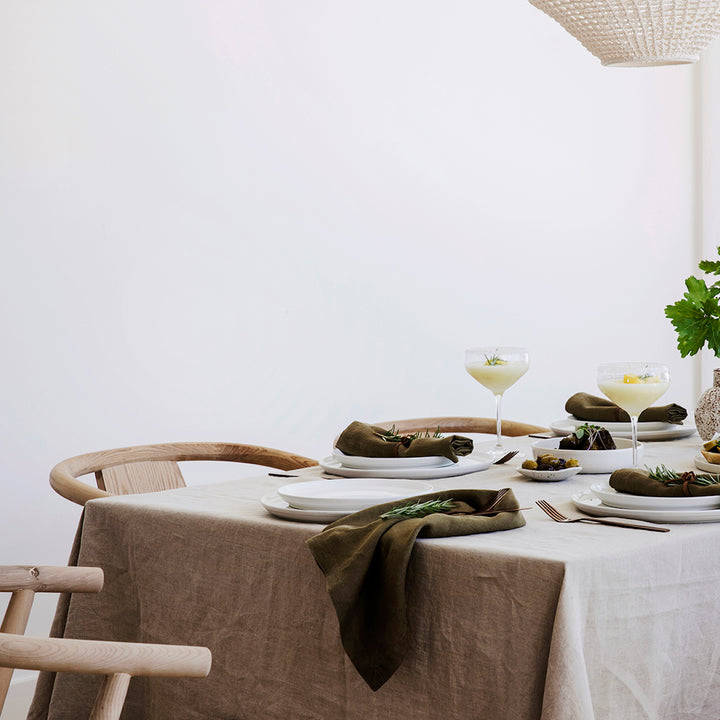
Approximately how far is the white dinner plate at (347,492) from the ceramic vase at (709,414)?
0.85 m

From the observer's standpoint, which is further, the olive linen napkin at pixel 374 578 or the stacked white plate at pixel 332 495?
the stacked white plate at pixel 332 495

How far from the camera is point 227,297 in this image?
328 cm

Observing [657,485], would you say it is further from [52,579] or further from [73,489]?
[73,489]

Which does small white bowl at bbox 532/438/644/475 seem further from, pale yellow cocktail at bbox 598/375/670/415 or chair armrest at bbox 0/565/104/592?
chair armrest at bbox 0/565/104/592

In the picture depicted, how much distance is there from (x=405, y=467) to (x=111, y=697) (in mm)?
881

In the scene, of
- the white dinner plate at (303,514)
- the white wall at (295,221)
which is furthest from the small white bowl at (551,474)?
the white wall at (295,221)

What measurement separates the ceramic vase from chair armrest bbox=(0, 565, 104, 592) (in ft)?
4.47

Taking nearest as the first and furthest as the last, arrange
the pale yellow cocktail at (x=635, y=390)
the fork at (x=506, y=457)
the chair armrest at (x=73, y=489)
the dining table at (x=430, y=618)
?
the dining table at (x=430, y=618) < the pale yellow cocktail at (x=635, y=390) < the chair armrest at (x=73, y=489) < the fork at (x=506, y=457)

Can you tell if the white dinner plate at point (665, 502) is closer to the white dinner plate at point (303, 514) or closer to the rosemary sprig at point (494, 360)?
the white dinner plate at point (303, 514)

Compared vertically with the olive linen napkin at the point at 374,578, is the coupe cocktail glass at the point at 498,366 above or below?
above

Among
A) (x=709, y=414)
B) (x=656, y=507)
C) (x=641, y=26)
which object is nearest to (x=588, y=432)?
(x=709, y=414)

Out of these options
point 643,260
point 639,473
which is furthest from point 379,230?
point 639,473

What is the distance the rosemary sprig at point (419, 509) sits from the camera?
54.8 inches

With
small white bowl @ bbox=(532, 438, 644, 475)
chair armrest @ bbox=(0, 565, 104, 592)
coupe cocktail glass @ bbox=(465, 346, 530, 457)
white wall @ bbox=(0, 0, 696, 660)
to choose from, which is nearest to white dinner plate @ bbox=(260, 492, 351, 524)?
chair armrest @ bbox=(0, 565, 104, 592)
